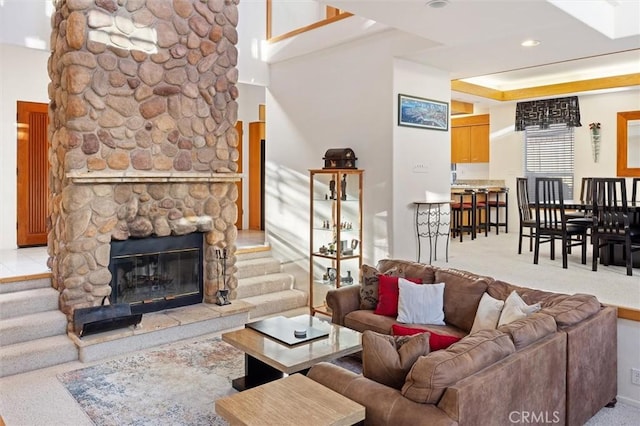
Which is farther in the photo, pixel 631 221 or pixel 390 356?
pixel 631 221

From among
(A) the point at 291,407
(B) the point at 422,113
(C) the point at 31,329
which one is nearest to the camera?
(A) the point at 291,407

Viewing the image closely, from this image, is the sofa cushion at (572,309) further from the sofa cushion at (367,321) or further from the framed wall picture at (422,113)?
the framed wall picture at (422,113)

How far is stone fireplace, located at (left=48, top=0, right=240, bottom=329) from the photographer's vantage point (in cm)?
457

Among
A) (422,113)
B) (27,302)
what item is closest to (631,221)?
(422,113)

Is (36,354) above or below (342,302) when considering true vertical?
below

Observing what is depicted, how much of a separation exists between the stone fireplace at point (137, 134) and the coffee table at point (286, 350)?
190 centimetres

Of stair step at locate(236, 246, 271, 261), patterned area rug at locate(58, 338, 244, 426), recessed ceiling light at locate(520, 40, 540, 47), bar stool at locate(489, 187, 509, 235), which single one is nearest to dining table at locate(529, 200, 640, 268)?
recessed ceiling light at locate(520, 40, 540, 47)

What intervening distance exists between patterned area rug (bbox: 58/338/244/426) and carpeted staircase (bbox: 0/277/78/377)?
34 centimetres

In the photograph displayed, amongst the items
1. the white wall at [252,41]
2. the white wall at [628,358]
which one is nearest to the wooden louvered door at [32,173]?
the white wall at [252,41]

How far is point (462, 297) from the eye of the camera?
3883mm

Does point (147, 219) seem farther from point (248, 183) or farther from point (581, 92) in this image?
point (581, 92)

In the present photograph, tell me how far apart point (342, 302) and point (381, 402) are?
2.12m

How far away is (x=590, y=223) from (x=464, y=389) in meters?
4.72

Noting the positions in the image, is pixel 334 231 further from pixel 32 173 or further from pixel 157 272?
pixel 32 173
